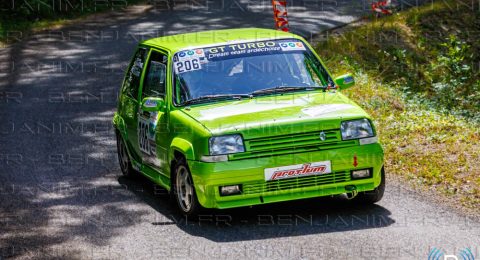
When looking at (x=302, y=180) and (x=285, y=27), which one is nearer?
(x=302, y=180)

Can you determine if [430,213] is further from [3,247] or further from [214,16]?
[214,16]

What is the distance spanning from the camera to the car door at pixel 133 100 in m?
11.5

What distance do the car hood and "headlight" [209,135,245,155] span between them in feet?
0.18

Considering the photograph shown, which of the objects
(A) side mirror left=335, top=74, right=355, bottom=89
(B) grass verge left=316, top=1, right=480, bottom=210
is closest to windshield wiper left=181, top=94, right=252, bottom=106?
(A) side mirror left=335, top=74, right=355, bottom=89

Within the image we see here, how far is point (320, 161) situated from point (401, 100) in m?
6.99

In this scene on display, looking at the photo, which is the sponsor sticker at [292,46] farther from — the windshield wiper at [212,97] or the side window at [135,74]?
the side window at [135,74]

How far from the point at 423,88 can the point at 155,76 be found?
27.5 ft

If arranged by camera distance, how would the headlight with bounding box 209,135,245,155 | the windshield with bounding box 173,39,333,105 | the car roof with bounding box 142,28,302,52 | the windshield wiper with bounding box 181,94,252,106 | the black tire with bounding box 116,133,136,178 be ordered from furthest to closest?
the black tire with bounding box 116,133,136,178
the car roof with bounding box 142,28,302,52
the windshield with bounding box 173,39,333,105
the windshield wiper with bounding box 181,94,252,106
the headlight with bounding box 209,135,245,155

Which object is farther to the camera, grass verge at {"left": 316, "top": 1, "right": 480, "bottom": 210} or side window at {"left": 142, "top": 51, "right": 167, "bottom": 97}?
grass verge at {"left": 316, "top": 1, "right": 480, "bottom": 210}

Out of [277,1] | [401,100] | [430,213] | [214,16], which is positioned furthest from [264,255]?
[214,16]

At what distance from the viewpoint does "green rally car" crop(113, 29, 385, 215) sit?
9.28 m

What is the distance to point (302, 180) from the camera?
9367mm

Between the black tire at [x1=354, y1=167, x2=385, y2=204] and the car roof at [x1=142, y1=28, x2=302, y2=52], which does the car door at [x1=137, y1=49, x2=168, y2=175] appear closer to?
the car roof at [x1=142, y1=28, x2=302, y2=52]

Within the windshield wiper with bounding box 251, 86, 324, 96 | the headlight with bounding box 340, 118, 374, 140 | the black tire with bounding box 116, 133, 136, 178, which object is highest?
→ the windshield wiper with bounding box 251, 86, 324, 96
